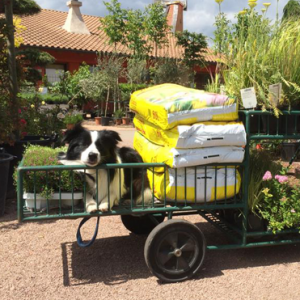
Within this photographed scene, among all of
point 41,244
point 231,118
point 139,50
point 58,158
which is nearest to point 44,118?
point 41,244

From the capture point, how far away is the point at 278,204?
3.29m

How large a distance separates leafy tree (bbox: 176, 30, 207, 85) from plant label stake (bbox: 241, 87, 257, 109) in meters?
15.5

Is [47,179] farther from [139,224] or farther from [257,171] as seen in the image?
[257,171]

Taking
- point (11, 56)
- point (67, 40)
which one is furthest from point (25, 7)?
point (67, 40)

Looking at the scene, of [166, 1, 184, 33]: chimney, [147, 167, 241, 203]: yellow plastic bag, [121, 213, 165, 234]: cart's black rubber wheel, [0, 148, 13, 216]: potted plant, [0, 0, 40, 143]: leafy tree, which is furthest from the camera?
[166, 1, 184, 33]: chimney

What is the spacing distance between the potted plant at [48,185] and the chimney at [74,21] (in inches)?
856

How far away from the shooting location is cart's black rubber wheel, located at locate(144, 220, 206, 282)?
3.00 metres

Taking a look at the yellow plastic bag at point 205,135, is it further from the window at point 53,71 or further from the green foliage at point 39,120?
the window at point 53,71

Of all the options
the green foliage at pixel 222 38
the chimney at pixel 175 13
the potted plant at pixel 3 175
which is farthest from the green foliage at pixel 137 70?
the green foliage at pixel 222 38

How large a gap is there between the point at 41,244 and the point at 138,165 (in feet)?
Result: 5.44

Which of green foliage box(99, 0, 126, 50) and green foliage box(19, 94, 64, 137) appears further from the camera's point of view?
green foliage box(99, 0, 126, 50)

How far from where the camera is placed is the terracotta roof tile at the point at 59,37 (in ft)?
65.7

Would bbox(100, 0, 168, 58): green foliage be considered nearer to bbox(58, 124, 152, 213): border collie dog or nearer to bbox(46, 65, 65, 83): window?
bbox(46, 65, 65, 83): window

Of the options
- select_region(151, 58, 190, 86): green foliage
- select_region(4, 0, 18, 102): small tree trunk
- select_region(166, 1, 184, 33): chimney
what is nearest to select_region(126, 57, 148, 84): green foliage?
select_region(151, 58, 190, 86): green foliage
